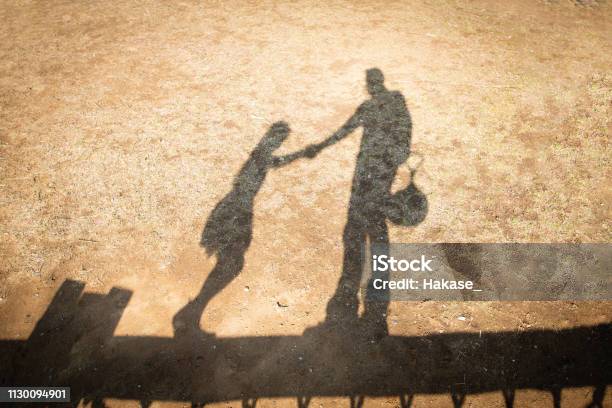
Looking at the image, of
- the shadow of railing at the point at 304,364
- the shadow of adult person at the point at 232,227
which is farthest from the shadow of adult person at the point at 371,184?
the shadow of adult person at the point at 232,227

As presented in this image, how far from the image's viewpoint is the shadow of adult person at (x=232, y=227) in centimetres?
489

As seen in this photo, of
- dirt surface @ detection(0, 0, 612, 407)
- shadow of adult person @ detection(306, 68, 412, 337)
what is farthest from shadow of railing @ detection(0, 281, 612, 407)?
shadow of adult person @ detection(306, 68, 412, 337)

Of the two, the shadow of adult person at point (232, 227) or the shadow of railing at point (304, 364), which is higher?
the shadow of adult person at point (232, 227)

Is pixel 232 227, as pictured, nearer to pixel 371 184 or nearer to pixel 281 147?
pixel 281 147

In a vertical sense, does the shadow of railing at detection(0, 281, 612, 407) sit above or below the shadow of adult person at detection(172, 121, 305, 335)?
below

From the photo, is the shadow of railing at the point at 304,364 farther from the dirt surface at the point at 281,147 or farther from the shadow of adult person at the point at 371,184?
the shadow of adult person at the point at 371,184

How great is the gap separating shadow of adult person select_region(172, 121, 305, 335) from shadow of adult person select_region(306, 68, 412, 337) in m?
0.88

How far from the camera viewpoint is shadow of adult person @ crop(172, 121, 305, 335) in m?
4.89

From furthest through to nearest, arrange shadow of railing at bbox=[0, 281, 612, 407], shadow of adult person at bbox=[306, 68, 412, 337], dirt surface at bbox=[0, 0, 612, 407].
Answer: dirt surface at bbox=[0, 0, 612, 407]
shadow of adult person at bbox=[306, 68, 412, 337]
shadow of railing at bbox=[0, 281, 612, 407]

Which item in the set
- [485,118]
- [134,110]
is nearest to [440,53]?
[485,118]

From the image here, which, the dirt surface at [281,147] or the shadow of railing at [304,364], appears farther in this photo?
the dirt surface at [281,147]

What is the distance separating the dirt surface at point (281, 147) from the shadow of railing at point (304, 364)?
5.2 inches

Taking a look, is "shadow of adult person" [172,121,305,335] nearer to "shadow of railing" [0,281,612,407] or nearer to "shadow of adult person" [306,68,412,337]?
"shadow of railing" [0,281,612,407]

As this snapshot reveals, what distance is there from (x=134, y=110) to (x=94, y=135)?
1.00 metres
